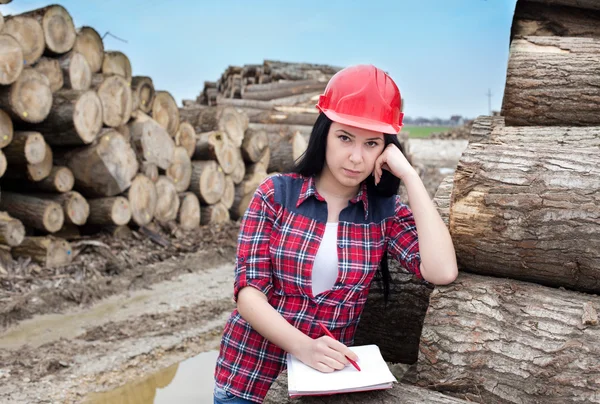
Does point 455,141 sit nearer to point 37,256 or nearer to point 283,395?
point 37,256

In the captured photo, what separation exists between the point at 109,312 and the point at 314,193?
3156 millimetres

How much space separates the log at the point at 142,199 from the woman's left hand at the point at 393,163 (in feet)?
14.5

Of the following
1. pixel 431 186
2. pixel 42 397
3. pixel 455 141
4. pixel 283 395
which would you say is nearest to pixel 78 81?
pixel 42 397

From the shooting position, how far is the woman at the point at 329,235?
6.45 ft

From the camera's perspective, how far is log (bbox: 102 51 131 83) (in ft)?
19.8

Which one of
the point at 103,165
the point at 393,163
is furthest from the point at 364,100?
the point at 103,165

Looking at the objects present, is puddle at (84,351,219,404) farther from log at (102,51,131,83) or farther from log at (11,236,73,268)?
log at (102,51,131,83)

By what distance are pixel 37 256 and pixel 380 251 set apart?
4022 mm

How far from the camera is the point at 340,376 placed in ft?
5.56

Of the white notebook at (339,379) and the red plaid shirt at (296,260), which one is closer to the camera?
the white notebook at (339,379)

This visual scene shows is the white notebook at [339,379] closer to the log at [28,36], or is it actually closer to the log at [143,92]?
the log at [28,36]

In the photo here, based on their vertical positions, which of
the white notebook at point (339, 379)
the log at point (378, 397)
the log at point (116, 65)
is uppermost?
the log at point (116, 65)

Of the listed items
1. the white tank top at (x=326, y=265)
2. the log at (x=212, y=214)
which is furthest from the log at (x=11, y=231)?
the white tank top at (x=326, y=265)

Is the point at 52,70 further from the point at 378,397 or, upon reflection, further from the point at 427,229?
the point at 378,397
